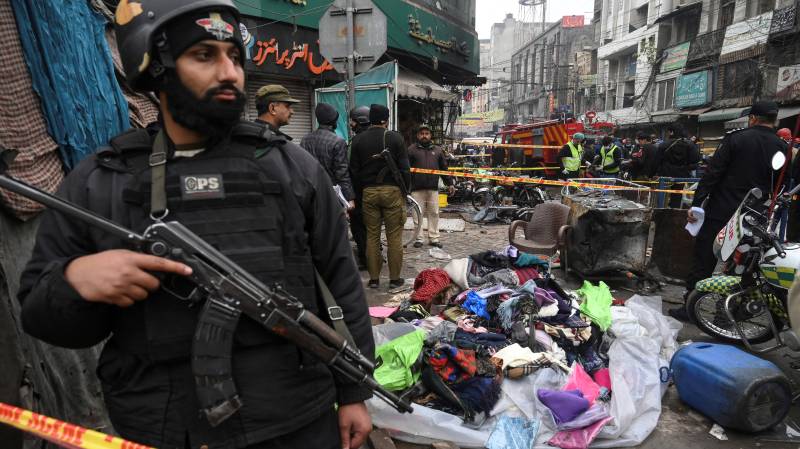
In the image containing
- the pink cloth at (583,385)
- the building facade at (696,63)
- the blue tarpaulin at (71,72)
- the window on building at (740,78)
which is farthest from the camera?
the window on building at (740,78)

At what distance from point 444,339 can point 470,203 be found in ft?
30.8

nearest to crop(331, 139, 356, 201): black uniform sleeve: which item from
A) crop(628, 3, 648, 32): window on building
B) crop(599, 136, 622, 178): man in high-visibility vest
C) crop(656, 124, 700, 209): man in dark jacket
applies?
crop(656, 124, 700, 209): man in dark jacket

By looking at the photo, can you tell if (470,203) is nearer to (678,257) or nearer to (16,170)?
(678,257)

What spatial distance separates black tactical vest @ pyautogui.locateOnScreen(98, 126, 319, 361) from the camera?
1.16m

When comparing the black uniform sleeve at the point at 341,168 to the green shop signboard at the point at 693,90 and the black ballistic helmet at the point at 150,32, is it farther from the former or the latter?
the green shop signboard at the point at 693,90

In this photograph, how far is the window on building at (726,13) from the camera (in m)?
25.8

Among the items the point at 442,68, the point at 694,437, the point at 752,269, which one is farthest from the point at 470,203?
the point at 694,437

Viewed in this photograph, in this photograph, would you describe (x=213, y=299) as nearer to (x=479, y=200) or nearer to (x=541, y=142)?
(x=479, y=200)

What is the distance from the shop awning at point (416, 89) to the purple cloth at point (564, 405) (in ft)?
34.0

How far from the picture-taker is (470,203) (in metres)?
12.6

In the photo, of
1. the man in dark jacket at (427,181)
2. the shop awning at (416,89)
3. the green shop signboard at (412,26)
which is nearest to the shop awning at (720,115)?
the green shop signboard at (412,26)

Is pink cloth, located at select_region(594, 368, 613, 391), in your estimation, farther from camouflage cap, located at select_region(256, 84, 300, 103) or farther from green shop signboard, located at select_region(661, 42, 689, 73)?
green shop signboard, located at select_region(661, 42, 689, 73)

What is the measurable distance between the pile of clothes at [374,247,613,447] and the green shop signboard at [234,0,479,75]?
29.0 feet

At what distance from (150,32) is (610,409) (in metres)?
3.23
